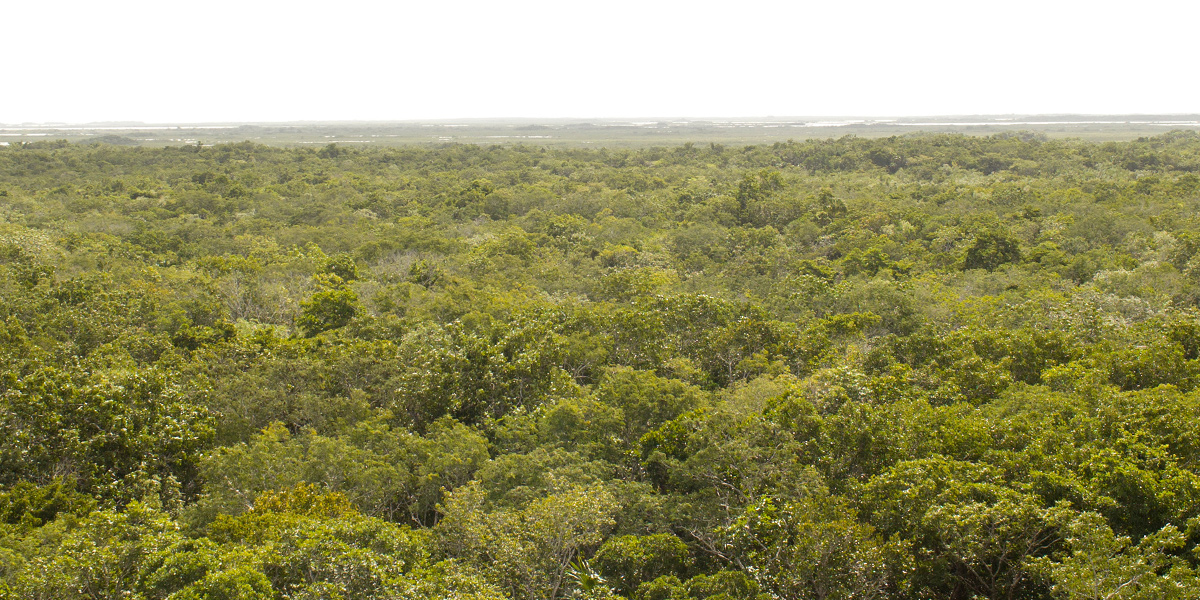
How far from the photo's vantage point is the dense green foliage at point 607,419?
11031 mm

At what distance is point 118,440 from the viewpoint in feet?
48.5

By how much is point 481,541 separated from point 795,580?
17.5 ft

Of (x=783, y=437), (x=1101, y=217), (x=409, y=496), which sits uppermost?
(x=1101, y=217)

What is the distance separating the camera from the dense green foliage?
11.0 m

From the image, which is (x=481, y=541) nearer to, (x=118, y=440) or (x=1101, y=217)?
(x=118, y=440)

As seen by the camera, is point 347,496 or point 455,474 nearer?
point 347,496

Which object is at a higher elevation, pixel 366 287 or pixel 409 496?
pixel 366 287

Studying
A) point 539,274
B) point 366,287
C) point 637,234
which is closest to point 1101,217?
point 637,234

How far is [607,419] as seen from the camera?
17047 mm

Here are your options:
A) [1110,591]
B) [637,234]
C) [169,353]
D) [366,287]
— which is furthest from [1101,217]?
[169,353]

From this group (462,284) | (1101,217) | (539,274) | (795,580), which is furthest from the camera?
(1101,217)

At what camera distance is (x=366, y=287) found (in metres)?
30.6

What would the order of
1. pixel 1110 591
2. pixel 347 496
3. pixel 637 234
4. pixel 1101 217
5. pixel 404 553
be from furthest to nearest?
pixel 637 234
pixel 1101 217
pixel 347 496
pixel 404 553
pixel 1110 591

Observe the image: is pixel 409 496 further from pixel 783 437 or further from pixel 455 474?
pixel 783 437
